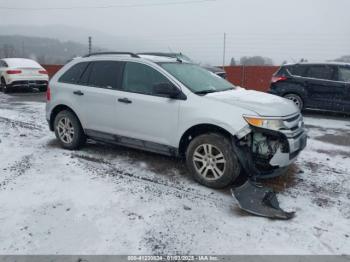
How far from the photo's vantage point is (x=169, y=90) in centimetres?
474

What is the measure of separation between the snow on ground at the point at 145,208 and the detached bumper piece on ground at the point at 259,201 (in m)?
0.10

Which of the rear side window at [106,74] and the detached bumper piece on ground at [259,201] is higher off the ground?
the rear side window at [106,74]

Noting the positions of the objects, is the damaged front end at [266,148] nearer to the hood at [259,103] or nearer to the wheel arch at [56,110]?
the hood at [259,103]

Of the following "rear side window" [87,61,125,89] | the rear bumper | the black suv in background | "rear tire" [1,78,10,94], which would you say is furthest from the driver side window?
"rear tire" [1,78,10,94]

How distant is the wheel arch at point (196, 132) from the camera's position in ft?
14.9

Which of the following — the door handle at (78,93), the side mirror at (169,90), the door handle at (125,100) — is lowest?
the door handle at (125,100)

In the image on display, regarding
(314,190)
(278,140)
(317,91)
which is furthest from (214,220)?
(317,91)

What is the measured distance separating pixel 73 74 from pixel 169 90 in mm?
2267

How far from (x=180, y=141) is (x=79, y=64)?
2580 mm

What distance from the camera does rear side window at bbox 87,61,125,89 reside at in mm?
Answer: 5496

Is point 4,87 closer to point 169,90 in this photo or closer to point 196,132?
point 169,90

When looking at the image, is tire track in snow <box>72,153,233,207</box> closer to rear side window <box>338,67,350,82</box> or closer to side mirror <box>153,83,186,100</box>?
side mirror <box>153,83,186,100</box>

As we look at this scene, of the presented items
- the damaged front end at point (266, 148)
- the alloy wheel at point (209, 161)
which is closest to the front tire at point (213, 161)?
the alloy wheel at point (209, 161)

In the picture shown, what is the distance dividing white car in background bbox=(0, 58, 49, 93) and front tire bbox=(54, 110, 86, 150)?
31.3 ft
